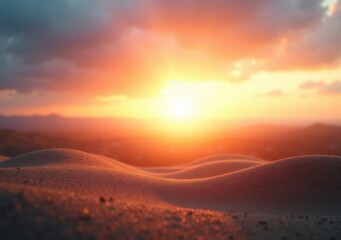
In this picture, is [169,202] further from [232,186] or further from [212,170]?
[212,170]

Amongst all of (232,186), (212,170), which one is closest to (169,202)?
(232,186)

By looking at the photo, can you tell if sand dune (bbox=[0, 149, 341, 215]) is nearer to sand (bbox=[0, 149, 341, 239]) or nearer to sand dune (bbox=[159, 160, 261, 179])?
sand (bbox=[0, 149, 341, 239])

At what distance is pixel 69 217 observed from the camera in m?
5.88

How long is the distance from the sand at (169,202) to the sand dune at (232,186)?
4 centimetres

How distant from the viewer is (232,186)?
42.9 ft

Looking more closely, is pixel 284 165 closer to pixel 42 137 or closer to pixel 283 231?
pixel 283 231

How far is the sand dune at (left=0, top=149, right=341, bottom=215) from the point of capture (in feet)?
35.6

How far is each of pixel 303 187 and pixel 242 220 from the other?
588cm

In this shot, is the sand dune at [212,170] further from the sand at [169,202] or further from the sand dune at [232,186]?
the sand dune at [232,186]

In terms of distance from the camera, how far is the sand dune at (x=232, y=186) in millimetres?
10859

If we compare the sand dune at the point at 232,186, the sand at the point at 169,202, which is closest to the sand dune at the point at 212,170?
the sand at the point at 169,202

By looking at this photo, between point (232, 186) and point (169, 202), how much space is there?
3374 millimetres

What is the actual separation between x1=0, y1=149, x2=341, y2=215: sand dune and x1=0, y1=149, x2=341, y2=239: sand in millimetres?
37

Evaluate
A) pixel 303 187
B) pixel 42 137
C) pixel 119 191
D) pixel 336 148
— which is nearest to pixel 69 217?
pixel 119 191
